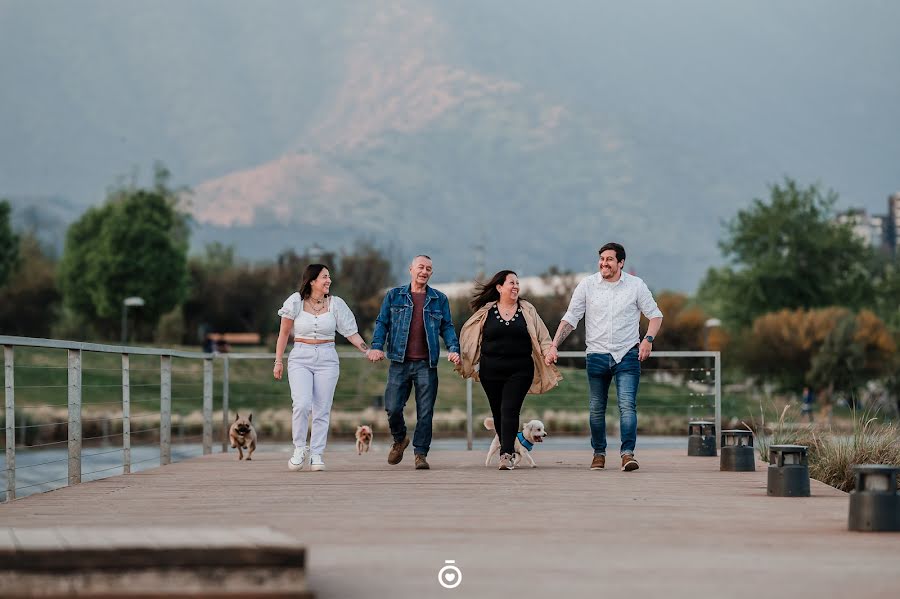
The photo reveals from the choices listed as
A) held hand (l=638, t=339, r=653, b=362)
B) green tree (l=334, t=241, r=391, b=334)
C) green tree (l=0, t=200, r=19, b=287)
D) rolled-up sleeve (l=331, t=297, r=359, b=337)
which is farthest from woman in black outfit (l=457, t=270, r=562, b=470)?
green tree (l=334, t=241, r=391, b=334)

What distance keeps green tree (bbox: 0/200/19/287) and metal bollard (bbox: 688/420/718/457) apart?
7372 centimetres

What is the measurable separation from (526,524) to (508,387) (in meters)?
4.23

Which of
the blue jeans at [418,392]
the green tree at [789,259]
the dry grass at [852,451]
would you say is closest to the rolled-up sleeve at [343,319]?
the blue jeans at [418,392]

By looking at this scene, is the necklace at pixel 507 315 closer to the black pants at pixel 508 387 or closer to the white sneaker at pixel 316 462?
the black pants at pixel 508 387

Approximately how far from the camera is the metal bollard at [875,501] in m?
6.86

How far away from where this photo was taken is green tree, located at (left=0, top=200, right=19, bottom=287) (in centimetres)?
8256

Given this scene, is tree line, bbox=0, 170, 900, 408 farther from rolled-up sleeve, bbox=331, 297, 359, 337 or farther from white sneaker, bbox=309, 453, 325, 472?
white sneaker, bbox=309, 453, 325, 472

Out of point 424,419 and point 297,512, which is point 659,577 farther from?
point 424,419

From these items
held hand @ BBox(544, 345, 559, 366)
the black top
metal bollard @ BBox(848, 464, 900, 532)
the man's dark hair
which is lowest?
metal bollard @ BBox(848, 464, 900, 532)

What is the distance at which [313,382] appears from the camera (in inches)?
473

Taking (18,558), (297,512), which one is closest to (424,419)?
(297,512)

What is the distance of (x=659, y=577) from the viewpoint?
17.5ft

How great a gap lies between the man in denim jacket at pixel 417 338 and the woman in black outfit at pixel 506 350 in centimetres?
38

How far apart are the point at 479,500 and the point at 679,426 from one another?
3946 cm
